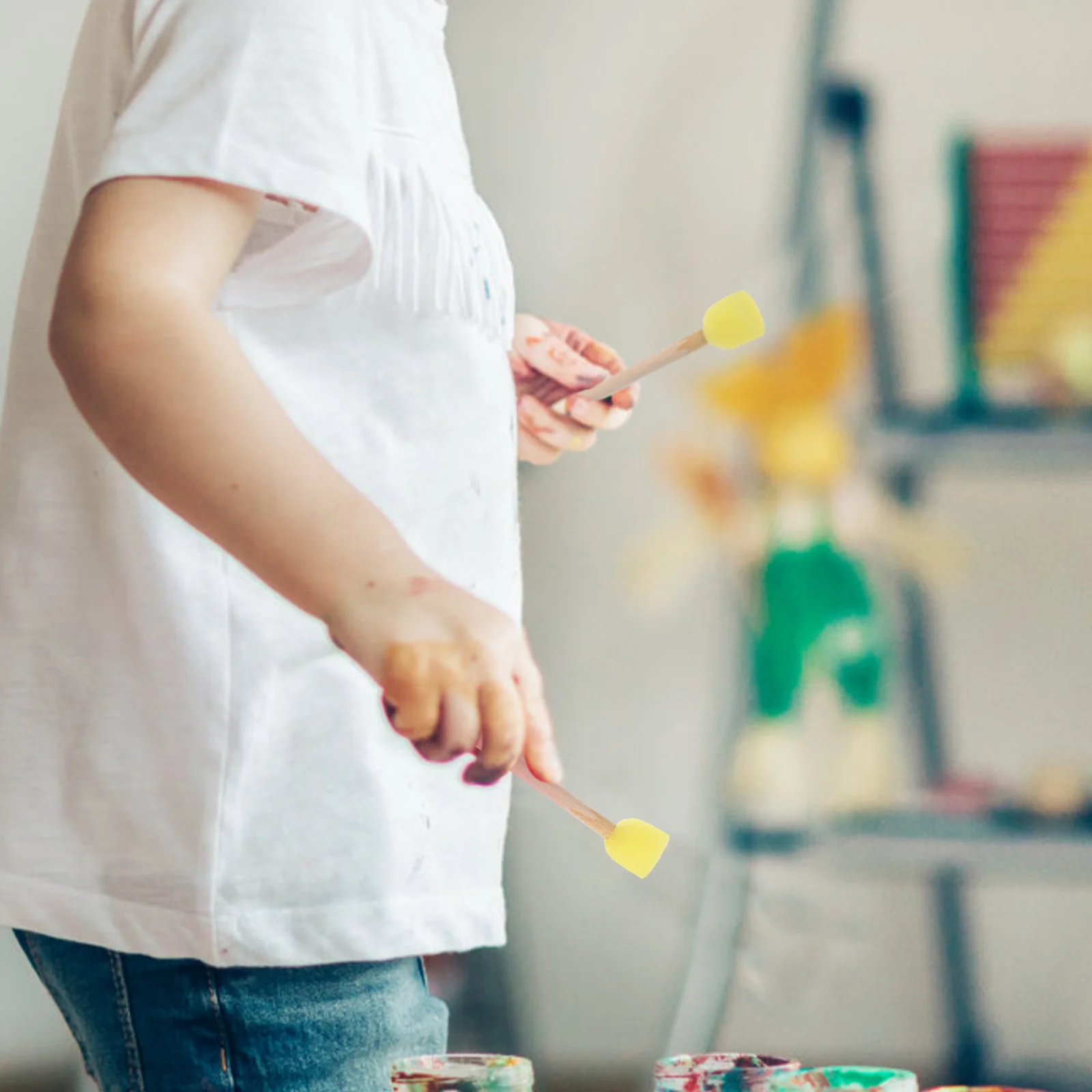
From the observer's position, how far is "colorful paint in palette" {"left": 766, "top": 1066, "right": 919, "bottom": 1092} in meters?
0.38

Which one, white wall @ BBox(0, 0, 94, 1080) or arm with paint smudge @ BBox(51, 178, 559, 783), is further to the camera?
white wall @ BBox(0, 0, 94, 1080)

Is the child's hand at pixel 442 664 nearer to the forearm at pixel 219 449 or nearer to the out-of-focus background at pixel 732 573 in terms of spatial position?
the forearm at pixel 219 449

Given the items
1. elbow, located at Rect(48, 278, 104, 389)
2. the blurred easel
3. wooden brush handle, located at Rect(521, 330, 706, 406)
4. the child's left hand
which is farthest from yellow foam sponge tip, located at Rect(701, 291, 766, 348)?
the blurred easel

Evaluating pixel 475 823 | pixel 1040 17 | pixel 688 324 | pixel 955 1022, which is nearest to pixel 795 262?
pixel 688 324

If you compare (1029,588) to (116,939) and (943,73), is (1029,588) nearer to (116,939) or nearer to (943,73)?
(943,73)

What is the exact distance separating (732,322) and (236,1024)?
27 centimetres

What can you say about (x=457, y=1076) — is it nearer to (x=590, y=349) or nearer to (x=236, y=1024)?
(x=236, y=1024)

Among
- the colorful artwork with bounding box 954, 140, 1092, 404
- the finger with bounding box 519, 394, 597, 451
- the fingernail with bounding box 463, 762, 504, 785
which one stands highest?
the colorful artwork with bounding box 954, 140, 1092, 404

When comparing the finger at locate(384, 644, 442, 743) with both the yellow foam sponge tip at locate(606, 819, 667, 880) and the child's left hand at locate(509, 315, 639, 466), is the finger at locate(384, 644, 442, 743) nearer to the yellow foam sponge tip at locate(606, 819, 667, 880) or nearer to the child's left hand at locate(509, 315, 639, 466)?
the yellow foam sponge tip at locate(606, 819, 667, 880)

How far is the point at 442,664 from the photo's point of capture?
281 millimetres

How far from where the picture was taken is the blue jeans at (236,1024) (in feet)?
1.26

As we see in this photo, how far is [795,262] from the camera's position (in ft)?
3.22

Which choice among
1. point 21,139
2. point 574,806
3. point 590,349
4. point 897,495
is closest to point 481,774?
point 574,806

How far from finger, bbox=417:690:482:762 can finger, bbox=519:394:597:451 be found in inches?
12.6
